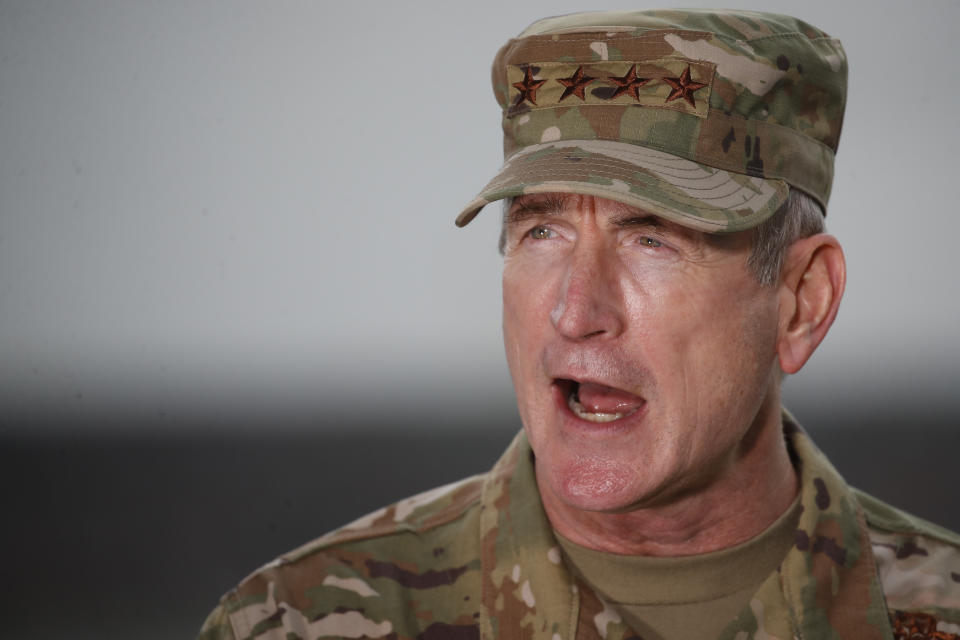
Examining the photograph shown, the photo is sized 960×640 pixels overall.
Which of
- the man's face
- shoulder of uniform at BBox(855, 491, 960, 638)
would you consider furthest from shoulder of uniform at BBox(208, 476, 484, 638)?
shoulder of uniform at BBox(855, 491, 960, 638)

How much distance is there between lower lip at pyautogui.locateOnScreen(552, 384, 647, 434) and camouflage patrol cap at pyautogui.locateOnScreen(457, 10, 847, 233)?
1.03 ft

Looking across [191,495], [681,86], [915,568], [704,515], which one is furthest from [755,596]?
[191,495]

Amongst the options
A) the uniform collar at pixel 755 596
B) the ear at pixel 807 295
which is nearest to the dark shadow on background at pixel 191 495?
the uniform collar at pixel 755 596

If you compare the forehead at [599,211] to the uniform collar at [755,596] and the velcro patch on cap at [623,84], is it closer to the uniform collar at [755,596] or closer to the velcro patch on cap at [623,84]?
the velcro patch on cap at [623,84]

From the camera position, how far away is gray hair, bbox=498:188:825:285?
1816 millimetres

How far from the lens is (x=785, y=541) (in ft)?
6.46

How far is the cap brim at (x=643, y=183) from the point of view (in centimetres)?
161

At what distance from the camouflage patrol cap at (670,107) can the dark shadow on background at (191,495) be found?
1.61 meters

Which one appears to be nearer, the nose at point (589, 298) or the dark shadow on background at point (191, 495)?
the nose at point (589, 298)

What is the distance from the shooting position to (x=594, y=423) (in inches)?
68.4

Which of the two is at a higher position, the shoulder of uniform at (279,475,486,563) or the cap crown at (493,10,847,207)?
the cap crown at (493,10,847,207)

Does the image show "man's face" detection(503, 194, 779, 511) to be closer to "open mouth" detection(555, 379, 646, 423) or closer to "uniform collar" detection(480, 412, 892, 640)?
"open mouth" detection(555, 379, 646, 423)

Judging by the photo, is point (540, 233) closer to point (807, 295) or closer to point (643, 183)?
point (643, 183)

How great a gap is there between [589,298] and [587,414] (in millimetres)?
213
